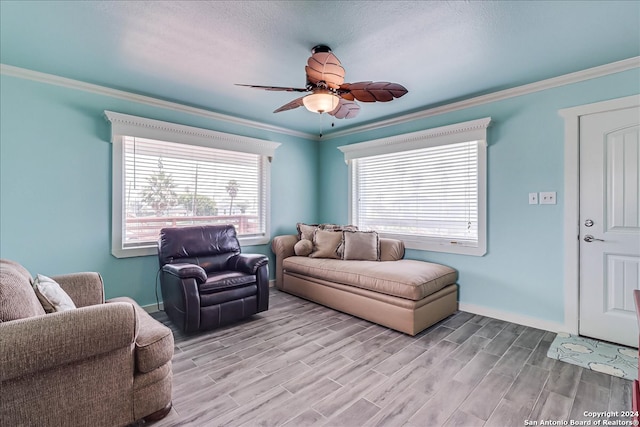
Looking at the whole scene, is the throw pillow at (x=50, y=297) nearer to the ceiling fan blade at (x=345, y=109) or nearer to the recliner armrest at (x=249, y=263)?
the recliner armrest at (x=249, y=263)

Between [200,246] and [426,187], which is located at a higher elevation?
[426,187]

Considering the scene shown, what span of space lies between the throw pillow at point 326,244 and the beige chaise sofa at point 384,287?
0.30ft

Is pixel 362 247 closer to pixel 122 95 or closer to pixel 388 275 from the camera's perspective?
pixel 388 275

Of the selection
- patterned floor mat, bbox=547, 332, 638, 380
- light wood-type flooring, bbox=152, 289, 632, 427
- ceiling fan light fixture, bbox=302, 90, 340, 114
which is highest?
ceiling fan light fixture, bbox=302, 90, 340, 114

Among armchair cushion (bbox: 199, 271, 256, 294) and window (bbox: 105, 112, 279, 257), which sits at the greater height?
window (bbox: 105, 112, 279, 257)

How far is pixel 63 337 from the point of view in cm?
137

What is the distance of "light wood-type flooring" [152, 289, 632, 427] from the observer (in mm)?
1776

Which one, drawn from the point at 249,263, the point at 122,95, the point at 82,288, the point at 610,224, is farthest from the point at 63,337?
the point at 610,224

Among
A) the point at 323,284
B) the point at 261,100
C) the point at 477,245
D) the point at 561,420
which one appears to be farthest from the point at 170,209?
the point at 561,420

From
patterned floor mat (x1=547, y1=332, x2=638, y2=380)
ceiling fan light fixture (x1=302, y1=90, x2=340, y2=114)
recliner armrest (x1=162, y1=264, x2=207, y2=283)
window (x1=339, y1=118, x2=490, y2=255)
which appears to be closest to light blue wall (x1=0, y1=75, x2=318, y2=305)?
recliner armrest (x1=162, y1=264, x2=207, y2=283)

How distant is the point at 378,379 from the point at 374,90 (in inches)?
80.5

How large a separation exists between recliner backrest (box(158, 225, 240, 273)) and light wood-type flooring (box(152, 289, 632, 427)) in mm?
796

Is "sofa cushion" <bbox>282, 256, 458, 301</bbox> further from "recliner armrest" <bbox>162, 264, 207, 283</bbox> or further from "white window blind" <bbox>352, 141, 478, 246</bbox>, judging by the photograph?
"recliner armrest" <bbox>162, 264, 207, 283</bbox>

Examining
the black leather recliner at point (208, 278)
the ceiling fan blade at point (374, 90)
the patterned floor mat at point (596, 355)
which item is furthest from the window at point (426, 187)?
the black leather recliner at point (208, 278)
